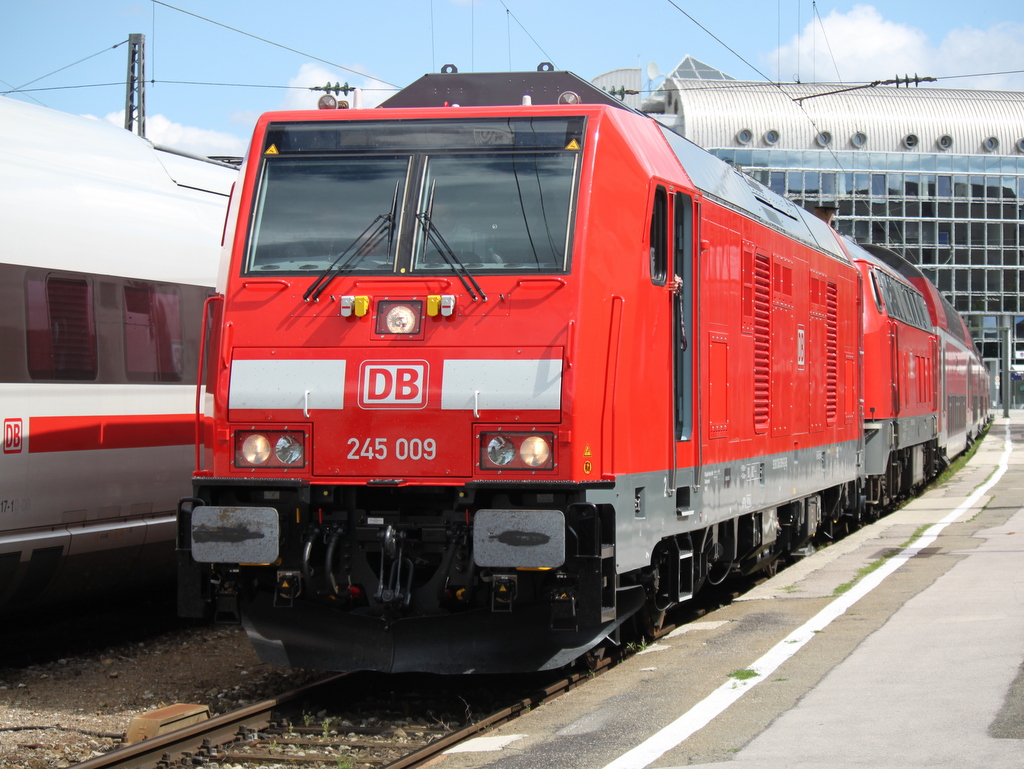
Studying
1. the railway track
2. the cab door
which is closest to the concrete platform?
the railway track

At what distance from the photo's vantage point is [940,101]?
72.0 meters

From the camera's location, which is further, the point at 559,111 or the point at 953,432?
the point at 953,432

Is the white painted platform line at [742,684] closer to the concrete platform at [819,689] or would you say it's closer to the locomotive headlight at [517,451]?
the concrete platform at [819,689]

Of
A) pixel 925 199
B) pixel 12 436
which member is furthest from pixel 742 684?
pixel 925 199

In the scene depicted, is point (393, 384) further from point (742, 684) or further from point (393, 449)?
point (742, 684)

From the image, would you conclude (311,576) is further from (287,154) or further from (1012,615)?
(1012,615)

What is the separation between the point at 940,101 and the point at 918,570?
221 ft

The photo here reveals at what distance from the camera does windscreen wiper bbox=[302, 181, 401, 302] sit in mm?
6797

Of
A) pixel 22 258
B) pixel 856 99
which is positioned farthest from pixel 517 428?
pixel 856 99

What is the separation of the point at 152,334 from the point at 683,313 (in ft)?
14.8

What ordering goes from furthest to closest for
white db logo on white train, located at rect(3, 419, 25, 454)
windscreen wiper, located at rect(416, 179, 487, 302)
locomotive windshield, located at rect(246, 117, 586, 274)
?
white db logo on white train, located at rect(3, 419, 25, 454), locomotive windshield, located at rect(246, 117, 586, 274), windscreen wiper, located at rect(416, 179, 487, 302)

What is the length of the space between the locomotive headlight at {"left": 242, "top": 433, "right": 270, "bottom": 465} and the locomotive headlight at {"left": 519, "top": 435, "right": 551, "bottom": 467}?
1.46 m

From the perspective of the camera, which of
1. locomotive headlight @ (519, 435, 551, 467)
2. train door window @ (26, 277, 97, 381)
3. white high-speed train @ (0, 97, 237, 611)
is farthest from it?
train door window @ (26, 277, 97, 381)

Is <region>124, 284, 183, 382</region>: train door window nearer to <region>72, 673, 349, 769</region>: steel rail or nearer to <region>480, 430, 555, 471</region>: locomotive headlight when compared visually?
<region>72, 673, 349, 769</region>: steel rail
